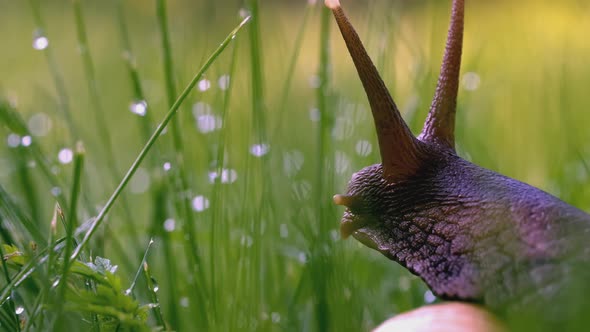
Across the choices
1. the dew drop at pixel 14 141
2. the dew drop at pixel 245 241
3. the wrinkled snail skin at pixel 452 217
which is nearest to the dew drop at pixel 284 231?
the dew drop at pixel 245 241

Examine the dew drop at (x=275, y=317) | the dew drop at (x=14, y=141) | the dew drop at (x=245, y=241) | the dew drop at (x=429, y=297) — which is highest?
the dew drop at (x=14, y=141)

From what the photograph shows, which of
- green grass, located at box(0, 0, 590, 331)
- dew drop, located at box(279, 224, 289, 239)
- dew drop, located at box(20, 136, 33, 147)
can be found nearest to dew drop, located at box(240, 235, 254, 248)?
green grass, located at box(0, 0, 590, 331)

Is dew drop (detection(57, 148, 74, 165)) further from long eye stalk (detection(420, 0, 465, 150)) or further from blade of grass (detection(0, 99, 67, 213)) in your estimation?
long eye stalk (detection(420, 0, 465, 150))

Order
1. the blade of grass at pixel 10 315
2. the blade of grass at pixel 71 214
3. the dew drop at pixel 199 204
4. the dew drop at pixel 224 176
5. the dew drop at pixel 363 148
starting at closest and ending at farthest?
1. the blade of grass at pixel 71 214
2. the blade of grass at pixel 10 315
3. the dew drop at pixel 224 176
4. the dew drop at pixel 199 204
5. the dew drop at pixel 363 148

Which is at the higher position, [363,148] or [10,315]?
[363,148]

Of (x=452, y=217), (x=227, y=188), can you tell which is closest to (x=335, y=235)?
(x=227, y=188)

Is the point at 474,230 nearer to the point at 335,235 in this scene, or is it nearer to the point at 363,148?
the point at 335,235

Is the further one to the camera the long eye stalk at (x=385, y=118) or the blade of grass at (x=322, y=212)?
the blade of grass at (x=322, y=212)

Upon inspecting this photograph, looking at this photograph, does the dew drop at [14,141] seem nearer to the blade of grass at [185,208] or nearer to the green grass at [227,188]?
the green grass at [227,188]
